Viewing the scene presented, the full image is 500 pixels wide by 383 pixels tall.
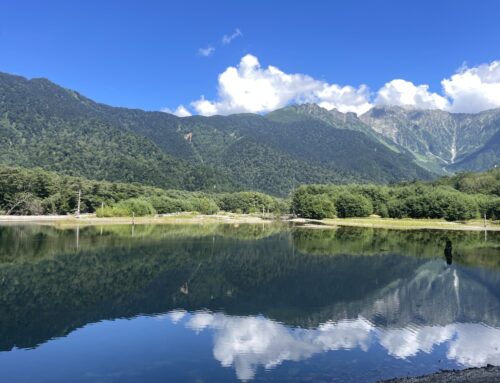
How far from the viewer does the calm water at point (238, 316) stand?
20.8 m

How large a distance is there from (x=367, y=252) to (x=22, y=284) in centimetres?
4489

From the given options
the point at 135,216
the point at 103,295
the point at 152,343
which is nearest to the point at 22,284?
the point at 103,295

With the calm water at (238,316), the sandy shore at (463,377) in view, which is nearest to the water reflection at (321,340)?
the calm water at (238,316)

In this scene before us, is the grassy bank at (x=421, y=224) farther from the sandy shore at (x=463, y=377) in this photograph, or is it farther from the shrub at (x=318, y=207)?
the sandy shore at (x=463, y=377)

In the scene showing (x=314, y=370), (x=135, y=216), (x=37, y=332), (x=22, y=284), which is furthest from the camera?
(x=135, y=216)

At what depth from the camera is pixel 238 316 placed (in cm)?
2995

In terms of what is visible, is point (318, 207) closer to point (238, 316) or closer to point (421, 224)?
point (421, 224)

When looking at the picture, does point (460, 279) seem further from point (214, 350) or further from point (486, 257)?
point (214, 350)

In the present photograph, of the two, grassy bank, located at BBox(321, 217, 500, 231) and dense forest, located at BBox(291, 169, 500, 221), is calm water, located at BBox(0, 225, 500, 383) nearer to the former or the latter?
grassy bank, located at BBox(321, 217, 500, 231)

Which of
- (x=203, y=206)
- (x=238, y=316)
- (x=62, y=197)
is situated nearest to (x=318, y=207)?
(x=203, y=206)

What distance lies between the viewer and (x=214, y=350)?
75.6 ft

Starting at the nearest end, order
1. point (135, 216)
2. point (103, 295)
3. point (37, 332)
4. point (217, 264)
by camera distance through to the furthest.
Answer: point (37, 332) < point (103, 295) < point (217, 264) < point (135, 216)

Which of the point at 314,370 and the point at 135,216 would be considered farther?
the point at 135,216

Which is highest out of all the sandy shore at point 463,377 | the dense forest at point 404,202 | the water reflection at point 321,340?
the dense forest at point 404,202
